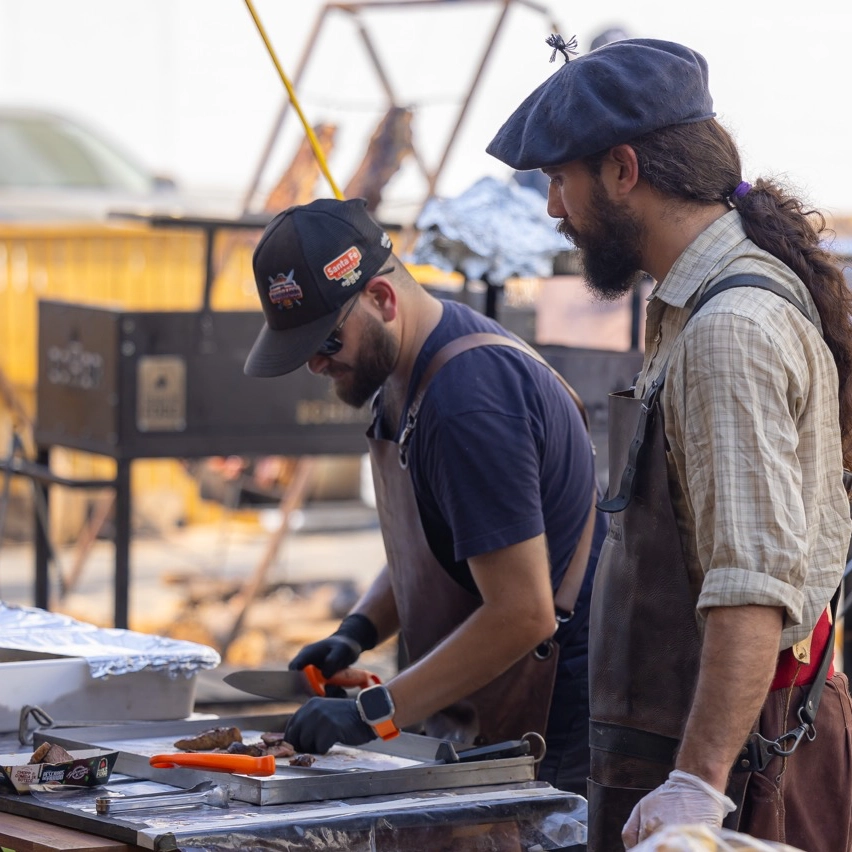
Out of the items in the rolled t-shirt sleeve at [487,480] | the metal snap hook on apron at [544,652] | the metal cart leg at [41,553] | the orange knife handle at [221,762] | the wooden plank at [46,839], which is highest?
the rolled t-shirt sleeve at [487,480]

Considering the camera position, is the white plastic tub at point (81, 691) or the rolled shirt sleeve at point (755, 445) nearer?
the rolled shirt sleeve at point (755, 445)

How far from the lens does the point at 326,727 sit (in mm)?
2459

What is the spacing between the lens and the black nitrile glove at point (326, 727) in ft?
8.07

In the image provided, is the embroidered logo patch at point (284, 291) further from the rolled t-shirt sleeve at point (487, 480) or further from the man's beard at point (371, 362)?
the rolled t-shirt sleeve at point (487, 480)

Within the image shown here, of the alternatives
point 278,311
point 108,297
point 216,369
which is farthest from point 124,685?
point 108,297

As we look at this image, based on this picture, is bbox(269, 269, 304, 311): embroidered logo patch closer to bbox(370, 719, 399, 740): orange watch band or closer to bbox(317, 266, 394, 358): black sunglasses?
bbox(317, 266, 394, 358): black sunglasses

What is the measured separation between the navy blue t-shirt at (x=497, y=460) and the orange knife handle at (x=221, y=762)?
19.5 inches

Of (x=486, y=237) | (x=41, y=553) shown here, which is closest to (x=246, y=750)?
(x=486, y=237)

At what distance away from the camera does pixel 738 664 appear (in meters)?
1.82

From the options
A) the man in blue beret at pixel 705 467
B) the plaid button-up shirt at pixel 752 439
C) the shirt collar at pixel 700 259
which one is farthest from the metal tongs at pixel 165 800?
the shirt collar at pixel 700 259

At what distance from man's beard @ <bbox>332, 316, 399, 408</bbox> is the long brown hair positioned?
0.83 metres

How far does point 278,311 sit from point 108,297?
20.3 feet

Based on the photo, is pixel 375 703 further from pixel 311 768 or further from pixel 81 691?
pixel 81 691

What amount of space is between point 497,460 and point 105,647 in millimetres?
900
